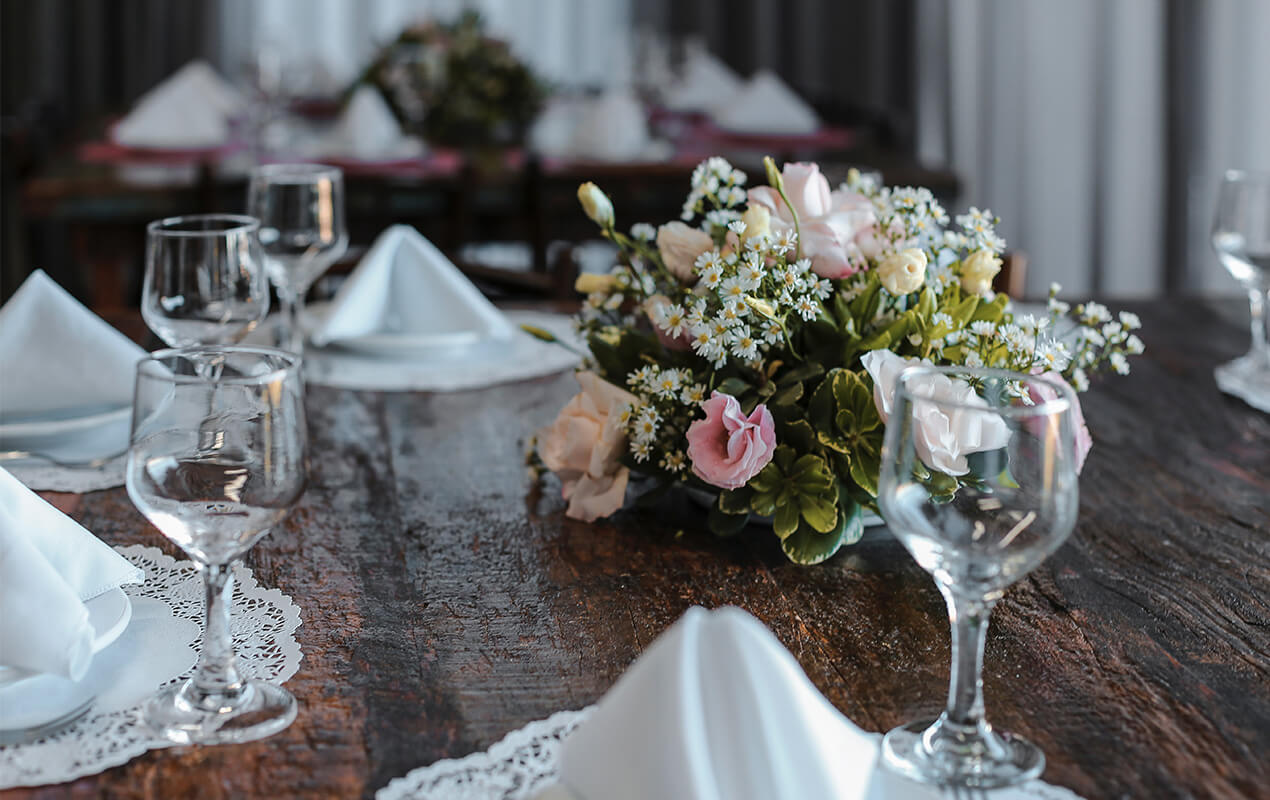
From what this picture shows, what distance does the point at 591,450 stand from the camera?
102 cm

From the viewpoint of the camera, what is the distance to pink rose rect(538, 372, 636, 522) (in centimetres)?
101

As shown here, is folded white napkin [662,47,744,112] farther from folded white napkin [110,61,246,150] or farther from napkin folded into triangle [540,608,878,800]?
napkin folded into triangle [540,608,878,800]

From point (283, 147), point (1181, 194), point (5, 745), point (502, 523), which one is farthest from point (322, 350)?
point (1181, 194)

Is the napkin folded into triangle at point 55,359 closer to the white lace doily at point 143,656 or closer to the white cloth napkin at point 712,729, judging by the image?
the white lace doily at point 143,656

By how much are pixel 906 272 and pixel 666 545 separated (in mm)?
254

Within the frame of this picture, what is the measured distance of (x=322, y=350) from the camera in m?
1.51

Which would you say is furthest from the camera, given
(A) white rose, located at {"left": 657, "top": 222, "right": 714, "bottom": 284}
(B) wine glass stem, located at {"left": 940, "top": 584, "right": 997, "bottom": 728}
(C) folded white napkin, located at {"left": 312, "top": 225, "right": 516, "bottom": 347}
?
(C) folded white napkin, located at {"left": 312, "top": 225, "right": 516, "bottom": 347}

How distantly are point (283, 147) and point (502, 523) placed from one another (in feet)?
6.80

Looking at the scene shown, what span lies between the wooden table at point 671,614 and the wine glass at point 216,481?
3cm

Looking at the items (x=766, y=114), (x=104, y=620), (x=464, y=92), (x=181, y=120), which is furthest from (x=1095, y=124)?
(x=104, y=620)

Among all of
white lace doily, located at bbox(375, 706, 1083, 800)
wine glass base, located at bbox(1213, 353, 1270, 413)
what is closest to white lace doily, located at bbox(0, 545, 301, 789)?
white lace doily, located at bbox(375, 706, 1083, 800)

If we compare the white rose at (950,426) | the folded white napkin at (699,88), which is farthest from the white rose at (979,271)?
the folded white napkin at (699,88)

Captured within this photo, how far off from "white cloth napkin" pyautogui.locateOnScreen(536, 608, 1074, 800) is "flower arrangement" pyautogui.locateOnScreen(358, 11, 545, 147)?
260cm

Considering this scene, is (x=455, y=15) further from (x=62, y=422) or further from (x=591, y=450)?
(x=591, y=450)
